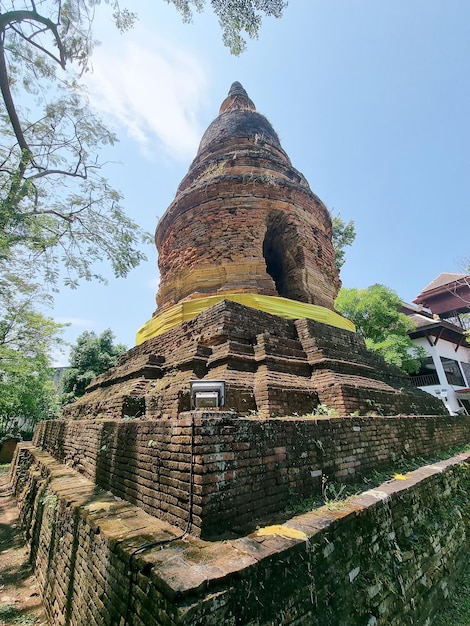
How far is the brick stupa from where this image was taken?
4477mm

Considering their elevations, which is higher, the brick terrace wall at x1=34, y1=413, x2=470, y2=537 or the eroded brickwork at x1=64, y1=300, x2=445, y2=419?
the eroded brickwork at x1=64, y1=300, x2=445, y2=419

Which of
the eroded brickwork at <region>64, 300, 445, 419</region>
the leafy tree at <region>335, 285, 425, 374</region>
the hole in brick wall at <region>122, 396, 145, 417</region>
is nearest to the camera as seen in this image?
the eroded brickwork at <region>64, 300, 445, 419</region>

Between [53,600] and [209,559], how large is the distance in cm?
240

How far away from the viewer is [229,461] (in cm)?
222

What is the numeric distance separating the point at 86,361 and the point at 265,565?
18246 mm

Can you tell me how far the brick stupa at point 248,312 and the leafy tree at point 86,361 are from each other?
9.47m

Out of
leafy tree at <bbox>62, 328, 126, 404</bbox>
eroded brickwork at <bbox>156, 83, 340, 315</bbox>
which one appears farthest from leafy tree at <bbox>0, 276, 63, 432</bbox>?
eroded brickwork at <bbox>156, 83, 340, 315</bbox>

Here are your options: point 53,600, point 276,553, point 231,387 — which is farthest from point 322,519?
point 53,600

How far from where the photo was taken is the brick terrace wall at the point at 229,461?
2.13m

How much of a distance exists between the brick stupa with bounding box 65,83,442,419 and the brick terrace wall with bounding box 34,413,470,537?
72 centimetres

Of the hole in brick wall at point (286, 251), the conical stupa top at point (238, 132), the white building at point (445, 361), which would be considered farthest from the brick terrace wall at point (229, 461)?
the white building at point (445, 361)

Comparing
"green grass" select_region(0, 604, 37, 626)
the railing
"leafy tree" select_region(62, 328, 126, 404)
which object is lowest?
"green grass" select_region(0, 604, 37, 626)

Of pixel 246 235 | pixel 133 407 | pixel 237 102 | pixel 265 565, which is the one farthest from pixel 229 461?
pixel 237 102

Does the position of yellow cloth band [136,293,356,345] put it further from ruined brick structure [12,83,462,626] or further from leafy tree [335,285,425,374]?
leafy tree [335,285,425,374]
